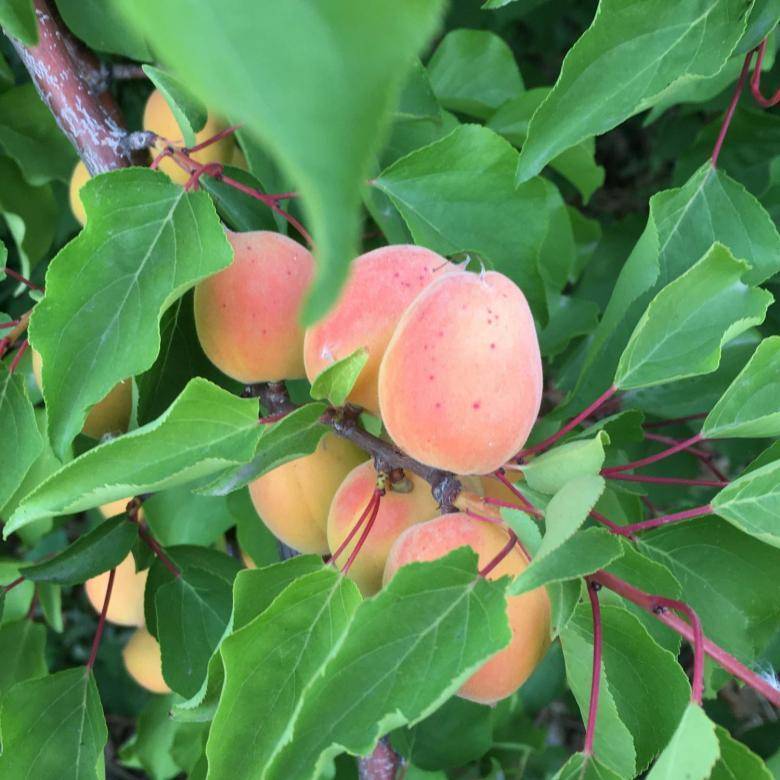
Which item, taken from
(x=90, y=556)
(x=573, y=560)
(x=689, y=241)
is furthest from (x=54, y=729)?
(x=689, y=241)

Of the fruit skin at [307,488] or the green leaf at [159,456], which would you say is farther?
the fruit skin at [307,488]

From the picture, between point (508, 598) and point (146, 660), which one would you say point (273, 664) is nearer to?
point (508, 598)

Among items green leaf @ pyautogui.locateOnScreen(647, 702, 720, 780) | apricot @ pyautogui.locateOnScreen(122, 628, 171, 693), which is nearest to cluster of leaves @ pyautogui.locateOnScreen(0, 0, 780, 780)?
green leaf @ pyautogui.locateOnScreen(647, 702, 720, 780)

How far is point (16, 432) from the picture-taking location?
2.30 ft

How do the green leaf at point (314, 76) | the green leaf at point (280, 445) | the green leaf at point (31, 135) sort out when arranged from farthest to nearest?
the green leaf at point (31, 135)
the green leaf at point (280, 445)
the green leaf at point (314, 76)

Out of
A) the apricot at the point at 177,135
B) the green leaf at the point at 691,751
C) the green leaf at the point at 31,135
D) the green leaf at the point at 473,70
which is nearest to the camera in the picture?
the green leaf at the point at 691,751

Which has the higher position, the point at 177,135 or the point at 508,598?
the point at 177,135

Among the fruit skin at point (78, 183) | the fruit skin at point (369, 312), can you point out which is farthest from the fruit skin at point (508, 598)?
the fruit skin at point (78, 183)

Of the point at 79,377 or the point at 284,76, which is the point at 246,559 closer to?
the point at 79,377

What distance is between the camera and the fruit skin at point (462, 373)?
1.75 ft

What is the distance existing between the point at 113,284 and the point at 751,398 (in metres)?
0.40

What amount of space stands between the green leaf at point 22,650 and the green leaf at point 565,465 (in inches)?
22.7

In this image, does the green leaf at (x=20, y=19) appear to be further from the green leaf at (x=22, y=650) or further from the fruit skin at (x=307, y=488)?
the green leaf at (x=22, y=650)

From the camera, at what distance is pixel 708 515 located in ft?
2.13
